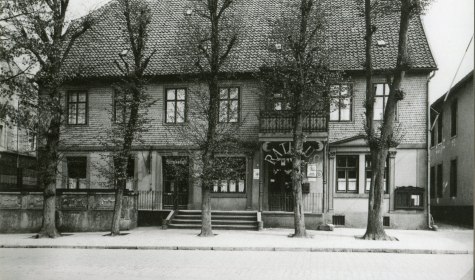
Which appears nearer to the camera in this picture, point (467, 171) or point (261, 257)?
point (261, 257)

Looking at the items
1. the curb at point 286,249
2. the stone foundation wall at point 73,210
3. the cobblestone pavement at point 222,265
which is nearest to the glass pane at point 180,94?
the stone foundation wall at point 73,210

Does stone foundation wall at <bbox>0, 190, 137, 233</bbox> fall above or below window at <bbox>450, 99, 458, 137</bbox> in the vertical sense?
below

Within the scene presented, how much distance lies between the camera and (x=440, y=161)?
31.1 metres

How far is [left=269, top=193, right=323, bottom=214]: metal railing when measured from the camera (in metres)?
26.5

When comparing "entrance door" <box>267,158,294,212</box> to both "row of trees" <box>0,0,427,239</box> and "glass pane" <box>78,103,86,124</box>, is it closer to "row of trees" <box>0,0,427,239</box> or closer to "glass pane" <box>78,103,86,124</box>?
"row of trees" <box>0,0,427,239</box>

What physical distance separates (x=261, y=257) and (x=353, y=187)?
12.3 metres

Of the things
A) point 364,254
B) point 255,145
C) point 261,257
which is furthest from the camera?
point 255,145

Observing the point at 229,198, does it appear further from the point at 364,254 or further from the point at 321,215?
the point at 364,254

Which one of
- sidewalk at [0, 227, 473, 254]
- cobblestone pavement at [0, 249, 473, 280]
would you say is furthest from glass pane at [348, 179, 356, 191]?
cobblestone pavement at [0, 249, 473, 280]

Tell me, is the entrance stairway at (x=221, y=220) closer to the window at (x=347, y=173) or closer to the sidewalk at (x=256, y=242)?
the sidewalk at (x=256, y=242)

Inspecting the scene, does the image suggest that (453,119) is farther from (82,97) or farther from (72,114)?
(72,114)

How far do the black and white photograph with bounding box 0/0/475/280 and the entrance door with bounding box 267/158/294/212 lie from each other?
0.10m

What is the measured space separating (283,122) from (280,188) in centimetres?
342

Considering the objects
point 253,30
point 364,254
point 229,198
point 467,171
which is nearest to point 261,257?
point 364,254
